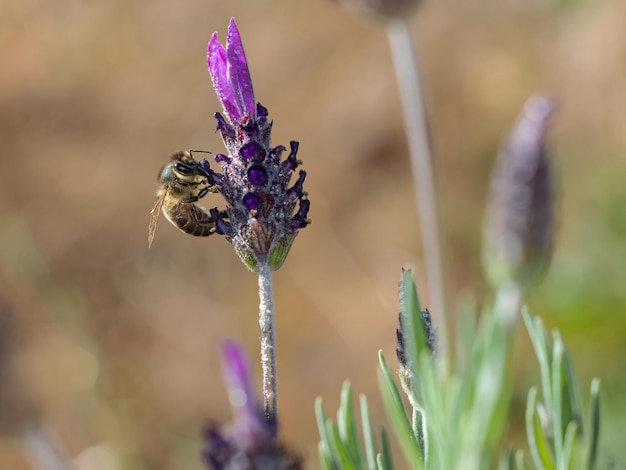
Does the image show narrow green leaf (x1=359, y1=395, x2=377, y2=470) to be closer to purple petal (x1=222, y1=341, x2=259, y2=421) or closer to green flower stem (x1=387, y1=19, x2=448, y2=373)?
green flower stem (x1=387, y1=19, x2=448, y2=373)

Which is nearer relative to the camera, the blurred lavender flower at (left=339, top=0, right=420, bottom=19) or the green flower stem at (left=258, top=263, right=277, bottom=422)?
the green flower stem at (left=258, top=263, right=277, bottom=422)

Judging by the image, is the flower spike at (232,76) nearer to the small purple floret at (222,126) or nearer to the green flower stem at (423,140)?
the small purple floret at (222,126)

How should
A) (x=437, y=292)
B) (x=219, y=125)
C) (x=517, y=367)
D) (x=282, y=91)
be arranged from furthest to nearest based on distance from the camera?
(x=282, y=91) < (x=517, y=367) < (x=219, y=125) < (x=437, y=292)

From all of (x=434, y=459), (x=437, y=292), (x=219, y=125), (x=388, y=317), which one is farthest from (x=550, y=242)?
(x=388, y=317)

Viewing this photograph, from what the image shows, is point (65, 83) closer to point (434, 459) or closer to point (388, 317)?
point (388, 317)

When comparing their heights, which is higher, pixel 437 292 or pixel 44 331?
pixel 44 331

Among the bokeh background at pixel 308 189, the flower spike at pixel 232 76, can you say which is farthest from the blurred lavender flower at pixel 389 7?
the bokeh background at pixel 308 189

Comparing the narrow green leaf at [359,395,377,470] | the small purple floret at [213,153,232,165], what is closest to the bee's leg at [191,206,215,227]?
the small purple floret at [213,153,232,165]
